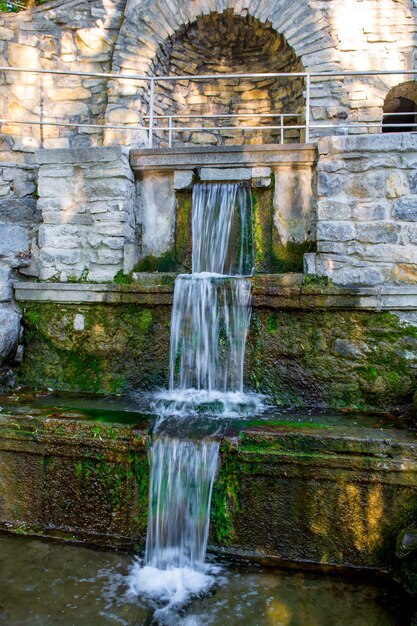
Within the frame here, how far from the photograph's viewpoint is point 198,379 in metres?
4.20

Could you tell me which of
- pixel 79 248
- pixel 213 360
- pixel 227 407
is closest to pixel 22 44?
pixel 79 248

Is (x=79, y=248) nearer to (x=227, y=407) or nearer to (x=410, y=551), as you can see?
(x=227, y=407)

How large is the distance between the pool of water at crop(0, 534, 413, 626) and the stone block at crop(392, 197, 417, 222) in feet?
9.01

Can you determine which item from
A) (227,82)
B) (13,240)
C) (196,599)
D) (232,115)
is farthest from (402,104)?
(196,599)

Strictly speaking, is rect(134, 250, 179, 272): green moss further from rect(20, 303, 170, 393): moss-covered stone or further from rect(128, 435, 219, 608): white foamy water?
rect(128, 435, 219, 608): white foamy water

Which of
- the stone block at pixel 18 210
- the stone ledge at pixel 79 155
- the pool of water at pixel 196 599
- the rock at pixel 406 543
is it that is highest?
the stone ledge at pixel 79 155

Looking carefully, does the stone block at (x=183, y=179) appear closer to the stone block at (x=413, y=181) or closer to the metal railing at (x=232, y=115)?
the metal railing at (x=232, y=115)

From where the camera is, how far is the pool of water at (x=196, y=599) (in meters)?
2.54

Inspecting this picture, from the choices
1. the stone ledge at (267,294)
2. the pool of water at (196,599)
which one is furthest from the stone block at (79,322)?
the pool of water at (196,599)

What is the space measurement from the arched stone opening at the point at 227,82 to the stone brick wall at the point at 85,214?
12.3 ft

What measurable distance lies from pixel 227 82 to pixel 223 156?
15.2 ft

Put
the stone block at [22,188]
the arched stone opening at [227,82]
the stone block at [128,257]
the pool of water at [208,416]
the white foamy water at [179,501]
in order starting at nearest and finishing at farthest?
the white foamy water at [179,501] → the pool of water at [208,416] → the stone block at [128,257] → the stone block at [22,188] → the arched stone opening at [227,82]

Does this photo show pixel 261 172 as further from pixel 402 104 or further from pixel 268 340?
pixel 402 104

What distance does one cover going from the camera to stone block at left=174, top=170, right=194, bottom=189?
468 centimetres
